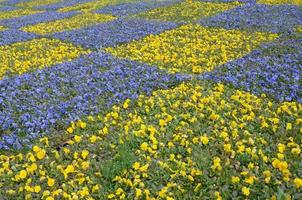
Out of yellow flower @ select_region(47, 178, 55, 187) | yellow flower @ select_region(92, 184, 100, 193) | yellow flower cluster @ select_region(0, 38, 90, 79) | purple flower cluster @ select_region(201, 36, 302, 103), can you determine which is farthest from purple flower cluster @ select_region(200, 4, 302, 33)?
yellow flower @ select_region(47, 178, 55, 187)

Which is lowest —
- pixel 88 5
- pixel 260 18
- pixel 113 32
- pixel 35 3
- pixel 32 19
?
pixel 35 3

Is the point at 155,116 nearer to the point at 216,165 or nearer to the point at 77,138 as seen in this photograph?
the point at 77,138

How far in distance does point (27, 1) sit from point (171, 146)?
95.7 ft

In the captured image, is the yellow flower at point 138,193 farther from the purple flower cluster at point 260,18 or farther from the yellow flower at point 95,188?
the purple flower cluster at point 260,18

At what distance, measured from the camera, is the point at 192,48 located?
1222 cm

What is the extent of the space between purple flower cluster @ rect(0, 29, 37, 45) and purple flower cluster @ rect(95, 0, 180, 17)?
5.71 meters

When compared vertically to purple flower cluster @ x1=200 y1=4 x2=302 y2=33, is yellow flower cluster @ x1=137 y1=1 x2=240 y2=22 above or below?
below

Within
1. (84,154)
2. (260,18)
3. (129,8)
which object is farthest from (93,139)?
(129,8)

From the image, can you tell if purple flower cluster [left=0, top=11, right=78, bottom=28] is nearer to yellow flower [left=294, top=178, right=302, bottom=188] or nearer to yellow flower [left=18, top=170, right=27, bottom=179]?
yellow flower [left=18, top=170, right=27, bottom=179]

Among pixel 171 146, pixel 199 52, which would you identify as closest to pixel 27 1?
pixel 199 52

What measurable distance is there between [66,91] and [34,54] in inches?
183

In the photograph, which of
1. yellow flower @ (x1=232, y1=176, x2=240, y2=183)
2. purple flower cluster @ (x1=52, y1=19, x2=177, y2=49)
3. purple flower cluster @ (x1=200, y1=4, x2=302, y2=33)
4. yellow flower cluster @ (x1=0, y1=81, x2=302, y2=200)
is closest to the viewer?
yellow flower @ (x1=232, y1=176, x2=240, y2=183)

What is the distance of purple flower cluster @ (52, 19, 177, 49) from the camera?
13.9 m

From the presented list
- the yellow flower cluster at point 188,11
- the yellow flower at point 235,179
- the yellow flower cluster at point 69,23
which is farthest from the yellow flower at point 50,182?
the yellow flower cluster at point 188,11
